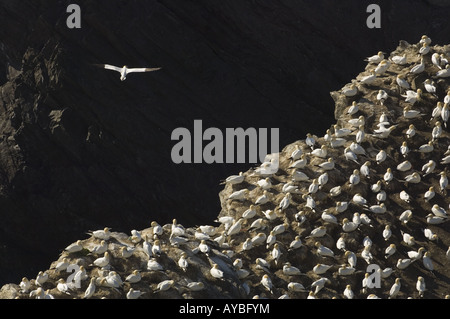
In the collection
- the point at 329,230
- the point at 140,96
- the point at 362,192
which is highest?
the point at 140,96

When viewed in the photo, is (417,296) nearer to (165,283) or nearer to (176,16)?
(165,283)

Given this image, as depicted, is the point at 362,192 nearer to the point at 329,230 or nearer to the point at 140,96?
the point at 329,230

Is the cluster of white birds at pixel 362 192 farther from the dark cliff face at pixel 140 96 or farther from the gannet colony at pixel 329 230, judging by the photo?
the dark cliff face at pixel 140 96

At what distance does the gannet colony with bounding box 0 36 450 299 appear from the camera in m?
19.1

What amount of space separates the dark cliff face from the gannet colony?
22.6ft

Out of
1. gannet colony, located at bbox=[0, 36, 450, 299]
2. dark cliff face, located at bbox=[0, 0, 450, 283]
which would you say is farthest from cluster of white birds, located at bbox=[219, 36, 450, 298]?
dark cliff face, located at bbox=[0, 0, 450, 283]

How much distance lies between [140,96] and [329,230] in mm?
11674

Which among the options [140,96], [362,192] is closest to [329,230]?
[362,192]

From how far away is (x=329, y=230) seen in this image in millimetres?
21750

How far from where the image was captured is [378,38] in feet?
107

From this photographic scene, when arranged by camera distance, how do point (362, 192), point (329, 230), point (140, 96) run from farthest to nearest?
point (140, 96), point (362, 192), point (329, 230)

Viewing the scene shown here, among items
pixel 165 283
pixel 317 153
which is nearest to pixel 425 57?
pixel 317 153

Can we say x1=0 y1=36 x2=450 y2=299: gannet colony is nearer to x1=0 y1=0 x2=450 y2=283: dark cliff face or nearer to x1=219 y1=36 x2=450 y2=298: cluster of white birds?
x1=219 y1=36 x2=450 y2=298: cluster of white birds

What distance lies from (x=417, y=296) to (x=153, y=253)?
5315 mm
